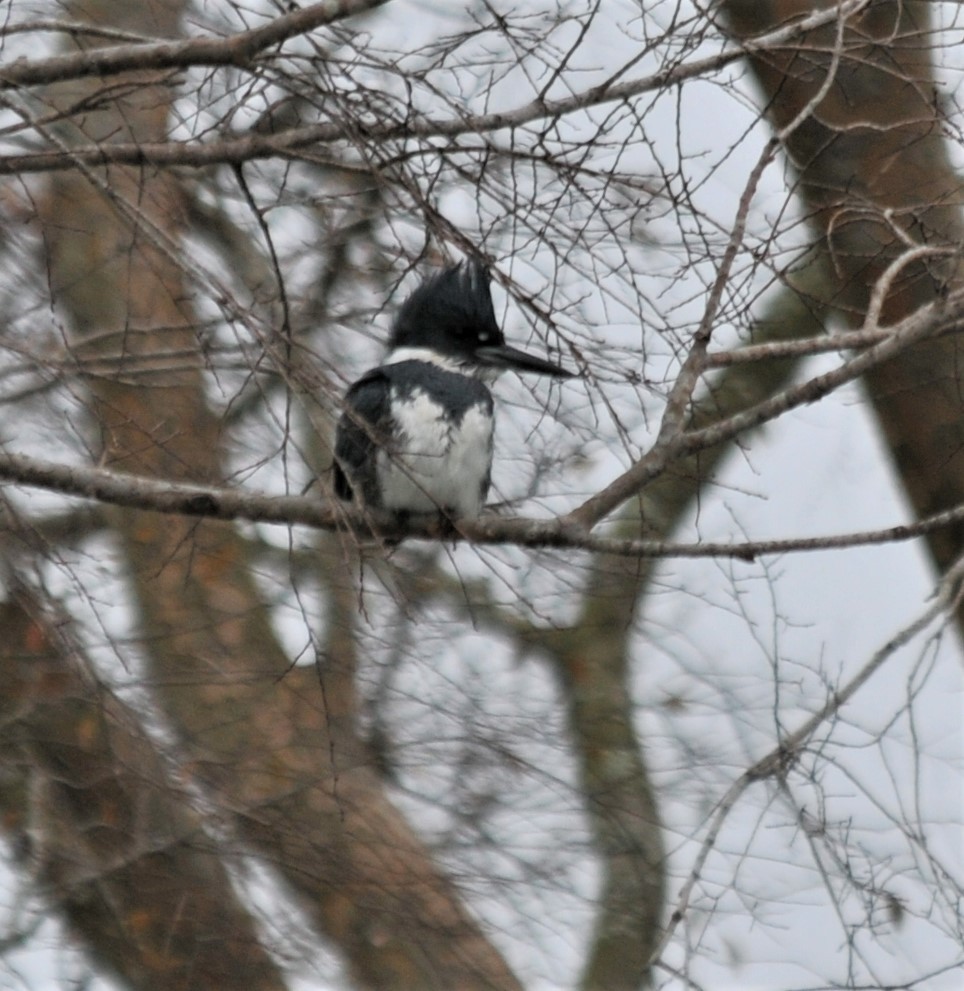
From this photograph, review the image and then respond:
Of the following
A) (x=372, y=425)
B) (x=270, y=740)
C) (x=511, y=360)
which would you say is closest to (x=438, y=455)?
(x=372, y=425)

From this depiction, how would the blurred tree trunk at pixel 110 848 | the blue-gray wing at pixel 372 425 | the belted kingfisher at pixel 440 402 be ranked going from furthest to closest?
the blurred tree trunk at pixel 110 848
the belted kingfisher at pixel 440 402
the blue-gray wing at pixel 372 425

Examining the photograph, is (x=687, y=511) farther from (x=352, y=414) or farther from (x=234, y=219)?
(x=352, y=414)

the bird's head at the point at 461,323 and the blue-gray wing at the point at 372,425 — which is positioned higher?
the bird's head at the point at 461,323

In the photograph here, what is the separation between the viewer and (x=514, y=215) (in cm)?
279

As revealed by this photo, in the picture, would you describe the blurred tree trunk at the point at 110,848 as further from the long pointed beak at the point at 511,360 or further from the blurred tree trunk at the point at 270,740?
the long pointed beak at the point at 511,360

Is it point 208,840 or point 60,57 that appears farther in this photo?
point 208,840

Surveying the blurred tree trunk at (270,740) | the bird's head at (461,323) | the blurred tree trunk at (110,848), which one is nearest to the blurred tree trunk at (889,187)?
the bird's head at (461,323)

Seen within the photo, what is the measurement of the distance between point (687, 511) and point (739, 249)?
2.01m

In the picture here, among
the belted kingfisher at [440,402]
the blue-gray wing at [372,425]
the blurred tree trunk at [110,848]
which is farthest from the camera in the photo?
the blurred tree trunk at [110,848]

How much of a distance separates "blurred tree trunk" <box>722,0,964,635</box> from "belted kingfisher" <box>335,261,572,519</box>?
27.0 inches

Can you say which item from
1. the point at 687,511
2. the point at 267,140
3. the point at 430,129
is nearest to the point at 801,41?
the point at 430,129

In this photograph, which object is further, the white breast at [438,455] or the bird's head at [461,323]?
the bird's head at [461,323]

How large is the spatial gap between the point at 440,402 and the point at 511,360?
21cm

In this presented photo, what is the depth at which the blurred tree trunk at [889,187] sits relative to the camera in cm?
311
